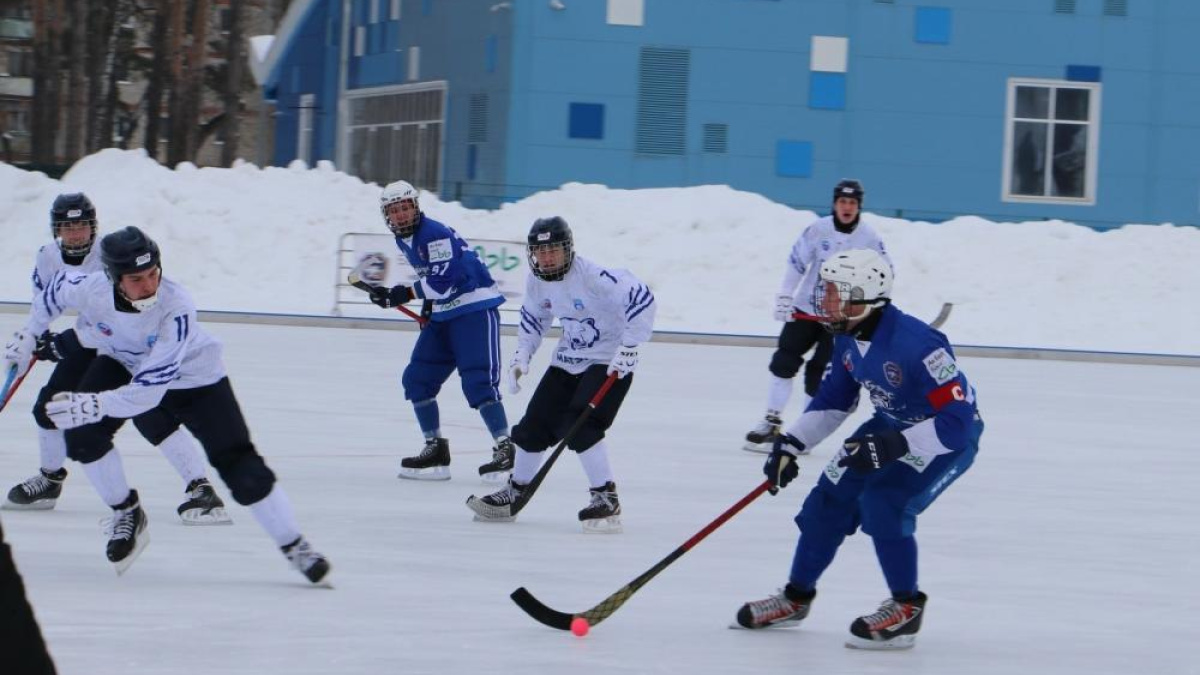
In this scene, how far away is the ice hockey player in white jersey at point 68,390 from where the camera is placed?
6777 millimetres

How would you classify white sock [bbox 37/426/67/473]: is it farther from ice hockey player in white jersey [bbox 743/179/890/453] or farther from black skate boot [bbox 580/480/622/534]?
ice hockey player in white jersey [bbox 743/179/890/453]

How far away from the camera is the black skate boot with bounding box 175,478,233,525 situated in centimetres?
694

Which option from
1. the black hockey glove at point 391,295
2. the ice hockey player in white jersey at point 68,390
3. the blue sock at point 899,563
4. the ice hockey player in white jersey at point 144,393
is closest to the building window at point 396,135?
the black hockey glove at point 391,295

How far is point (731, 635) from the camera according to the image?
17.5 ft

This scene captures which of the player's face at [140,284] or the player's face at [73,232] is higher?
the player's face at [73,232]

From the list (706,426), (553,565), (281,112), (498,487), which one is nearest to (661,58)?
(281,112)

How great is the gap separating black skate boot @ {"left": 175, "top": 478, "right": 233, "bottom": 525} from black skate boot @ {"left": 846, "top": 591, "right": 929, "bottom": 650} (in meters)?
2.72

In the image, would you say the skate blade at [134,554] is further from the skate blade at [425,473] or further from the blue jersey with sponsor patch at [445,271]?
the blue jersey with sponsor patch at [445,271]

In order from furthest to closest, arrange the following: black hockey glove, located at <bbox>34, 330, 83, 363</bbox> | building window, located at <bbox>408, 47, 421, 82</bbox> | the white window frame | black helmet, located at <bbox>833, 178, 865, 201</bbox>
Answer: the white window frame → building window, located at <bbox>408, 47, 421, 82</bbox> → black helmet, located at <bbox>833, 178, 865, 201</bbox> → black hockey glove, located at <bbox>34, 330, 83, 363</bbox>

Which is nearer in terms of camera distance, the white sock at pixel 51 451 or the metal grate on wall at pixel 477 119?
the white sock at pixel 51 451

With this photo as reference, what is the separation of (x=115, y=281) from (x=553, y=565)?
174 cm

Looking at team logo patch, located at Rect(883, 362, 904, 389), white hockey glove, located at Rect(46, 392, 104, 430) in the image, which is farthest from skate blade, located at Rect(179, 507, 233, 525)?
team logo patch, located at Rect(883, 362, 904, 389)

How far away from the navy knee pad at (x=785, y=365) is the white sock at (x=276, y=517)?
187 inches

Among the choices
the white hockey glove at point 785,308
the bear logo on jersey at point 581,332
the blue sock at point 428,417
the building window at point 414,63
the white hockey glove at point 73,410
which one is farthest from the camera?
the building window at point 414,63
